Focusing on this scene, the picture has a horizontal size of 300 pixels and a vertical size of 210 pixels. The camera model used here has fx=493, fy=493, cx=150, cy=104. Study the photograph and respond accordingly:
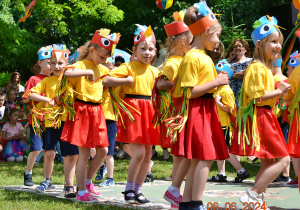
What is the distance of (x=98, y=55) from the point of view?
5.76 m

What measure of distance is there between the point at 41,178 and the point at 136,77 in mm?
3084

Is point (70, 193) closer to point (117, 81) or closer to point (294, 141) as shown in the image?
point (117, 81)

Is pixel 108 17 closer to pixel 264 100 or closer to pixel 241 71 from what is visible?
pixel 241 71

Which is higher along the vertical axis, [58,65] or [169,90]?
[58,65]

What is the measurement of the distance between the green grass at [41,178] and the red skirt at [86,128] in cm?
70

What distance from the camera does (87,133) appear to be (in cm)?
556

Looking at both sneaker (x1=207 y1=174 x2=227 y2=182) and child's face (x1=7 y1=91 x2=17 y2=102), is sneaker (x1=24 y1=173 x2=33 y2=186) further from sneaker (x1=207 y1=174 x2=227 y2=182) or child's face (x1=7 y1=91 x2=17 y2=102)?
child's face (x1=7 y1=91 x2=17 y2=102)

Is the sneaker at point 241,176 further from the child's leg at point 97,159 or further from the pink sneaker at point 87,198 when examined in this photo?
Result: the pink sneaker at point 87,198

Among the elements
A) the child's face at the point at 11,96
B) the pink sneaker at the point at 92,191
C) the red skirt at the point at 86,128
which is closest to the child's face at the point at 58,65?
the red skirt at the point at 86,128

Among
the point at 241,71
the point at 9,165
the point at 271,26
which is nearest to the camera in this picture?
the point at 271,26

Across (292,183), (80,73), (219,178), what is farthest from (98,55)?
(292,183)

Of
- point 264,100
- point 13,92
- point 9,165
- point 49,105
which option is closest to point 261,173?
point 264,100

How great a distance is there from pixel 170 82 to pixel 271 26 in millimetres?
1188

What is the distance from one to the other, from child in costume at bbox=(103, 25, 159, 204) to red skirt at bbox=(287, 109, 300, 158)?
55.4 inches
